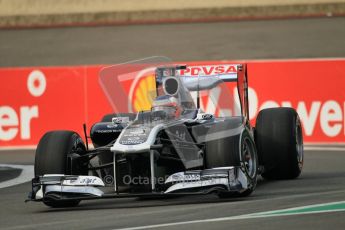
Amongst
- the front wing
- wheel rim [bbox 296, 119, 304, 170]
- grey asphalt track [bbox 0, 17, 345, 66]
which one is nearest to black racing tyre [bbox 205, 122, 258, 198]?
the front wing

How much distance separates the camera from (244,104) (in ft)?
48.8

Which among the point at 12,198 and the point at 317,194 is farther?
the point at 12,198

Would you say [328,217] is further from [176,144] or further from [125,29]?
[125,29]

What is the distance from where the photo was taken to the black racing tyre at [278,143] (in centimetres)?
1447

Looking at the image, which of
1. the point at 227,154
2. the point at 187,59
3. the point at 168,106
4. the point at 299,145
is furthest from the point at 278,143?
the point at 187,59

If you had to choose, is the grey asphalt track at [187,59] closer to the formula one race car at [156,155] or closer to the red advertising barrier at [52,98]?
the formula one race car at [156,155]

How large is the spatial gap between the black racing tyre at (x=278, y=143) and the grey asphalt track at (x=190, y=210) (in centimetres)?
19

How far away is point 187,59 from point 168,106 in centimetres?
1747

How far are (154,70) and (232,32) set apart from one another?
68.4 feet

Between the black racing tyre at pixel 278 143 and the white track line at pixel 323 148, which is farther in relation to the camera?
the white track line at pixel 323 148

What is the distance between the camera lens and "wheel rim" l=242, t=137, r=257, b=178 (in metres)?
13.2

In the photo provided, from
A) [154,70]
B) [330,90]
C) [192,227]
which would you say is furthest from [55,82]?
[192,227]

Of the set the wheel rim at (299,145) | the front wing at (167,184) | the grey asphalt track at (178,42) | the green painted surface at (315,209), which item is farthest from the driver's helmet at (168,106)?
the grey asphalt track at (178,42)

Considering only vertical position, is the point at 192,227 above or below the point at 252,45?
below
